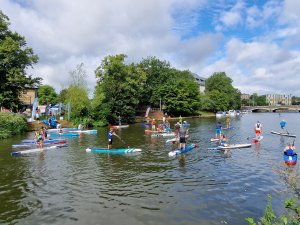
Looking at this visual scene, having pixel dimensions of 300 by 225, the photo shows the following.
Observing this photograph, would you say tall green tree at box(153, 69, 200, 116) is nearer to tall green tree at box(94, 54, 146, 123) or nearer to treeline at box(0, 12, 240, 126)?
treeline at box(0, 12, 240, 126)

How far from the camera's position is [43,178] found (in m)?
17.2

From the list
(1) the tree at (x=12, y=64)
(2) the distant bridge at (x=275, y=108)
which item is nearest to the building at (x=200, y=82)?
(2) the distant bridge at (x=275, y=108)

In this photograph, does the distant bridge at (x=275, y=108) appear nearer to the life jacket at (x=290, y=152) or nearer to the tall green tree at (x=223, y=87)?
the tall green tree at (x=223, y=87)

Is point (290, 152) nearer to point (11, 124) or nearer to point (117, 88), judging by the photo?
point (11, 124)

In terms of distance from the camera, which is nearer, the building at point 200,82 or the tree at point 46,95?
the tree at point 46,95

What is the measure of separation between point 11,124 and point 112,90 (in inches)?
1168

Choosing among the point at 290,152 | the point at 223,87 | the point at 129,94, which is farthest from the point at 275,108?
the point at 290,152

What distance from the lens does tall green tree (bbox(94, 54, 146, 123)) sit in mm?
65938

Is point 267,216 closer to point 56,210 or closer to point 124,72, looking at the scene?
point 56,210

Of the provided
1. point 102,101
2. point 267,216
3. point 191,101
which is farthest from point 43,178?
point 191,101

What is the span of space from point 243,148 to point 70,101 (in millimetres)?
40020

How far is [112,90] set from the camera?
6788cm

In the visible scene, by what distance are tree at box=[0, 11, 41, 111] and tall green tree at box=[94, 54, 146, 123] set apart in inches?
731

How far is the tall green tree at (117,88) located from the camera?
2596 inches
